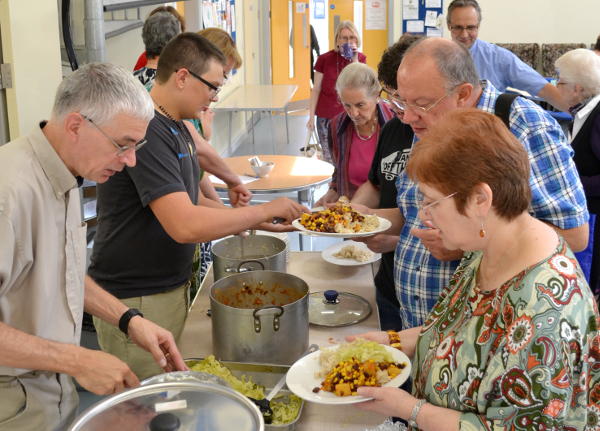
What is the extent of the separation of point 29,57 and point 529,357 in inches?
116

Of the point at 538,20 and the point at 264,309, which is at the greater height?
the point at 538,20

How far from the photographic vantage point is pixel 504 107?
1.87m

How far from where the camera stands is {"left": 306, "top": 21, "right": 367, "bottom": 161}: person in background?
6484 millimetres

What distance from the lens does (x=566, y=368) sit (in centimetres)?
119

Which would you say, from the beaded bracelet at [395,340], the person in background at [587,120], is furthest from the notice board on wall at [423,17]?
the beaded bracelet at [395,340]

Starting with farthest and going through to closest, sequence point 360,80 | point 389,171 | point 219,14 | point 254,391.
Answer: point 219,14, point 360,80, point 389,171, point 254,391

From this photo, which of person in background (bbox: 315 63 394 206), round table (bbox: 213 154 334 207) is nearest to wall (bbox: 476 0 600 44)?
round table (bbox: 213 154 334 207)

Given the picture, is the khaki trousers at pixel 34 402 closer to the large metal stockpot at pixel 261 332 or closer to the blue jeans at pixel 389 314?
the large metal stockpot at pixel 261 332

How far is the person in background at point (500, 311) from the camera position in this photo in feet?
3.91

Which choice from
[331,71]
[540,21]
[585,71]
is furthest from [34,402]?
[540,21]

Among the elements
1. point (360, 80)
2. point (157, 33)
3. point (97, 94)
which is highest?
point (157, 33)

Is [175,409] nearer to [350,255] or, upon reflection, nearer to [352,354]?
[352,354]

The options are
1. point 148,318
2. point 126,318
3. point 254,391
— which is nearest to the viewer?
point 254,391

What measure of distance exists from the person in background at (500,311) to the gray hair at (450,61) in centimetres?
57
